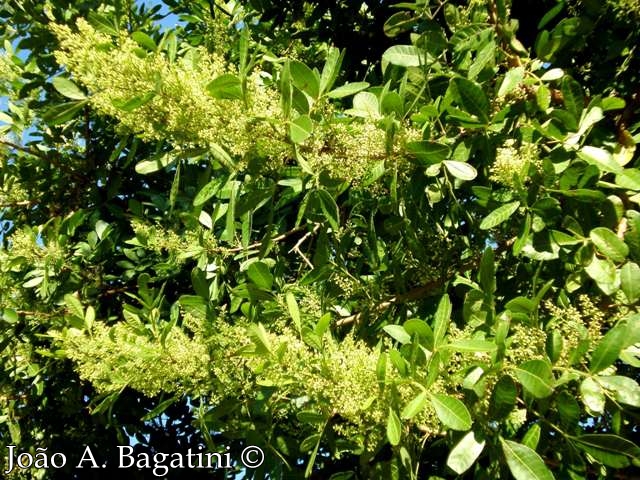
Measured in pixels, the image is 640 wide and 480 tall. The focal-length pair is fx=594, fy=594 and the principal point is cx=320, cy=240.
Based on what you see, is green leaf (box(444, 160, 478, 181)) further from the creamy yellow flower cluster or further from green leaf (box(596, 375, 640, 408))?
green leaf (box(596, 375, 640, 408))

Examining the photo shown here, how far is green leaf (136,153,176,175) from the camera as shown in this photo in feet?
5.90

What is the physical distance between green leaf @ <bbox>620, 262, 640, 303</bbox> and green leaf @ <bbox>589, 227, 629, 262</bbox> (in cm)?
3

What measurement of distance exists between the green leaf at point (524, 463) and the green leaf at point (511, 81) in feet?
3.05

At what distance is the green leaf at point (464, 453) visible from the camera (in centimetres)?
134

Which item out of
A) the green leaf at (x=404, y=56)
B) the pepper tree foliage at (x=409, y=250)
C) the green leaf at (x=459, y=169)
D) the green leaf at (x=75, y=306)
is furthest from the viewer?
the green leaf at (x=75, y=306)

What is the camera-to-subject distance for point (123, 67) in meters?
1.55

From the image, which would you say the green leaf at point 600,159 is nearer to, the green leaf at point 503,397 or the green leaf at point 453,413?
the green leaf at point 503,397

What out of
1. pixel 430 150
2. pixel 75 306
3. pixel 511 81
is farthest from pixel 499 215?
pixel 75 306

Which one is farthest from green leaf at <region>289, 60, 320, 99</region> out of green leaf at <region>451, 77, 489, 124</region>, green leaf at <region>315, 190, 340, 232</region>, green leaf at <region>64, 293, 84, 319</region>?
green leaf at <region>64, 293, 84, 319</region>

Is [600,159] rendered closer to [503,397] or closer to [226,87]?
[503,397]

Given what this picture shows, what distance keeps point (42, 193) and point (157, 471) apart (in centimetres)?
153

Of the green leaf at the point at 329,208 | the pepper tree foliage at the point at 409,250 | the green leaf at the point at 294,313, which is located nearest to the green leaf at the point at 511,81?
the pepper tree foliage at the point at 409,250

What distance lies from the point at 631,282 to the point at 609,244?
4.2 inches

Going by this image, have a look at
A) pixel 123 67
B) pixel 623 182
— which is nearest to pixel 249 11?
pixel 123 67
